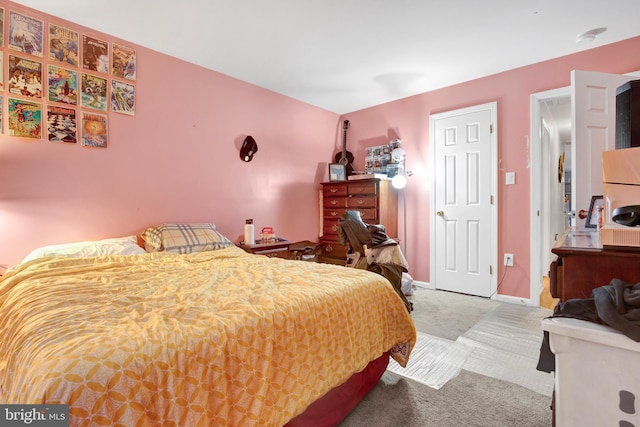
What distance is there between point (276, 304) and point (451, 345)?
5.76ft

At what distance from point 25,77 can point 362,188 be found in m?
3.28

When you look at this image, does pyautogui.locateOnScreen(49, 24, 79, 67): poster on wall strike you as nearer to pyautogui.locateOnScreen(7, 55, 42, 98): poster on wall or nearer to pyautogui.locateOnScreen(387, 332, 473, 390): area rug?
pyautogui.locateOnScreen(7, 55, 42, 98): poster on wall

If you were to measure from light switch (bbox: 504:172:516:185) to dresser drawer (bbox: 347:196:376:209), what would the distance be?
1.48 m

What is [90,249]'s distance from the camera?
7.07 feet

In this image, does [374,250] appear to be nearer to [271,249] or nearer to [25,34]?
[271,249]

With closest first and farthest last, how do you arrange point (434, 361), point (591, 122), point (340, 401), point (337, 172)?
1. point (340, 401)
2. point (434, 361)
3. point (591, 122)
4. point (337, 172)

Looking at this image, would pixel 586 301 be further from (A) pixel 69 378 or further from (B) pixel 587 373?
(A) pixel 69 378

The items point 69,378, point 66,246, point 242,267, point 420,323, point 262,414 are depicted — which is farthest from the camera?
point 420,323

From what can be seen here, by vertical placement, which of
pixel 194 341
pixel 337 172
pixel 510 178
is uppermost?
pixel 337 172

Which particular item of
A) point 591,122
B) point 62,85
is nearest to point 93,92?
point 62,85

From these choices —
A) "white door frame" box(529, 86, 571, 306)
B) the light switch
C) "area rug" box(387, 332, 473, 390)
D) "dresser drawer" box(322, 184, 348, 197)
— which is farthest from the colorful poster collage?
"white door frame" box(529, 86, 571, 306)

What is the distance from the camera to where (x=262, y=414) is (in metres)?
0.94

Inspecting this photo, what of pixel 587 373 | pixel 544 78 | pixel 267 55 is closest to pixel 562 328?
pixel 587 373

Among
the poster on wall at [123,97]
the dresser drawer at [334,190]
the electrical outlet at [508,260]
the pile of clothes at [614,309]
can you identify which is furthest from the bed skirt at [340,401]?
the poster on wall at [123,97]
